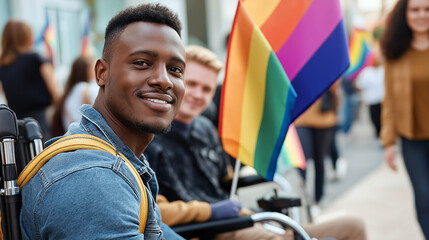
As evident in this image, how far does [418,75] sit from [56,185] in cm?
289

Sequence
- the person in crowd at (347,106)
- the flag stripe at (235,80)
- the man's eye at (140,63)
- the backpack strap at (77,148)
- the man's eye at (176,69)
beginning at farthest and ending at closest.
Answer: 1. the person in crowd at (347,106)
2. the flag stripe at (235,80)
3. the man's eye at (176,69)
4. the man's eye at (140,63)
5. the backpack strap at (77,148)

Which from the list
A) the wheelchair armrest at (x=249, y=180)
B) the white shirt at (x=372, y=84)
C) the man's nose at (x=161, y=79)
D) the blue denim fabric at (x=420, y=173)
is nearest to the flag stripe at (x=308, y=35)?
the wheelchair armrest at (x=249, y=180)

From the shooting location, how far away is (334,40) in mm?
2490

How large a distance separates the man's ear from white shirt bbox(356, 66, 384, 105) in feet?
24.6

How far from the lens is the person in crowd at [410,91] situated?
11.1 ft

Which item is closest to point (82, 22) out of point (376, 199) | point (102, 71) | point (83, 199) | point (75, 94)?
point (75, 94)

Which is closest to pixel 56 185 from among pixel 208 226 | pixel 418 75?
pixel 208 226

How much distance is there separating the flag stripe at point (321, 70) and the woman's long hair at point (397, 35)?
1276mm

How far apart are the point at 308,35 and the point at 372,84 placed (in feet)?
21.7

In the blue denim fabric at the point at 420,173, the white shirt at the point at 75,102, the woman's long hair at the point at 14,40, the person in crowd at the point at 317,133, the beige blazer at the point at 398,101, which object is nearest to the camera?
the blue denim fabric at the point at 420,173

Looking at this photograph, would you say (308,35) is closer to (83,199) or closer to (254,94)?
(254,94)

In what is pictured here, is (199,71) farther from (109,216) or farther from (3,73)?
(3,73)

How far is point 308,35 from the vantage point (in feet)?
8.32

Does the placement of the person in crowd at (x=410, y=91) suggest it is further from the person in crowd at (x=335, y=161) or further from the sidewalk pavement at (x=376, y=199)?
the person in crowd at (x=335, y=161)
